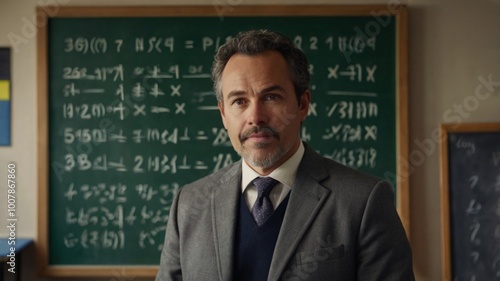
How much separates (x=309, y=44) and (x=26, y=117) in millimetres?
1460

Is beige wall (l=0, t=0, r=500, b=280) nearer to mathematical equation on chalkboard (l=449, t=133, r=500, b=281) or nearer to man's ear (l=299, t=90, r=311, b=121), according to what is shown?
mathematical equation on chalkboard (l=449, t=133, r=500, b=281)

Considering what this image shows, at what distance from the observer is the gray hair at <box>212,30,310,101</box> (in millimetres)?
1271

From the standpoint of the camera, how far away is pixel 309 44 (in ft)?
8.02

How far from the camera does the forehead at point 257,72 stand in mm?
1247

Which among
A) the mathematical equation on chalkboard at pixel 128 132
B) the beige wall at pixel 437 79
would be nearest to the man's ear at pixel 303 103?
the mathematical equation on chalkboard at pixel 128 132

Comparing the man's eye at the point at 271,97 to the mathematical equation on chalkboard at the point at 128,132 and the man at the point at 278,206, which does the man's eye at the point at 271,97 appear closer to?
the man at the point at 278,206

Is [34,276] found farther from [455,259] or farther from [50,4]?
[455,259]

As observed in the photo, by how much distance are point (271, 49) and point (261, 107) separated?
160 millimetres

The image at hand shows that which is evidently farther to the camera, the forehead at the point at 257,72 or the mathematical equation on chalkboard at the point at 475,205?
the mathematical equation on chalkboard at the point at 475,205

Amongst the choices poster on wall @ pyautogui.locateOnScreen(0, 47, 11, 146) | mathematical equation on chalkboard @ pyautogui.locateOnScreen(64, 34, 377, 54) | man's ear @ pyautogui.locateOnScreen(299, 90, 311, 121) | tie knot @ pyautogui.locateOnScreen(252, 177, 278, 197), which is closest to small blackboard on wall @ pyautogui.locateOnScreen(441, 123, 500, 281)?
mathematical equation on chalkboard @ pyautogui.locateOnScreen(64, 34, 377, 54)

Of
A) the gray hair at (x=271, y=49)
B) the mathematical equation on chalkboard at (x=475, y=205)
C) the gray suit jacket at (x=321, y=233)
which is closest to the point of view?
the gray suit jacket at (x=321, y=233)

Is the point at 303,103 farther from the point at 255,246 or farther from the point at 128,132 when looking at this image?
the point at 128,132

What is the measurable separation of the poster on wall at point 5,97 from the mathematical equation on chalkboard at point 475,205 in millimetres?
2188

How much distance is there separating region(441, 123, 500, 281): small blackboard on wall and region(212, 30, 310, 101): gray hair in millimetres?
1333
